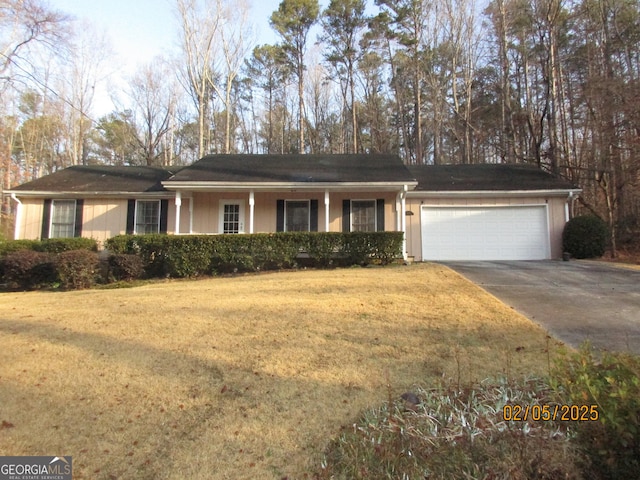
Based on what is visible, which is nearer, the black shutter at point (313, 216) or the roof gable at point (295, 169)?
the roof gable at point (295, 169)

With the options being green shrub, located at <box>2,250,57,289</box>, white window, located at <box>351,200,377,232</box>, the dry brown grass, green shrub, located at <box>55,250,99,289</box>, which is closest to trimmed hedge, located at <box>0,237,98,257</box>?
green shrub, located at <box>2,250,57,289</box>

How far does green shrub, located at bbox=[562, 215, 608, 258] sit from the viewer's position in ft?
42.5

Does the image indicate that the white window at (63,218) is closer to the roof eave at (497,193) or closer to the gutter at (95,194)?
the gutter at (95,194)

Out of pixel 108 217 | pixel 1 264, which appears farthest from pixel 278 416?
pixel 108 217

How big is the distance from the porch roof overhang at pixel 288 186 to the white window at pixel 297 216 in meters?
0.77

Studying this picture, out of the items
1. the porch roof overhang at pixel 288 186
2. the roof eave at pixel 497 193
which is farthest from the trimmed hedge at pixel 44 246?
the roof eave at pixel 497 193

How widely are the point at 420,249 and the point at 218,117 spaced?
2007cm

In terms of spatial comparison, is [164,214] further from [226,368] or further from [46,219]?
[226,368]

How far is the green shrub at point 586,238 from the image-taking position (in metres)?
13.0

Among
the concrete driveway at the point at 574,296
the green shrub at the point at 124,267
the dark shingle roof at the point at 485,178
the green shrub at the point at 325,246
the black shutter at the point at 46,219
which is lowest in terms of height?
the concrete driveway at the point at 574,296

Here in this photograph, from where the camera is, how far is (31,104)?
25859 mm

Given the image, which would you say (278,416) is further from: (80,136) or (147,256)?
(80,136)

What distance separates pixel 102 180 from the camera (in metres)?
15.1
